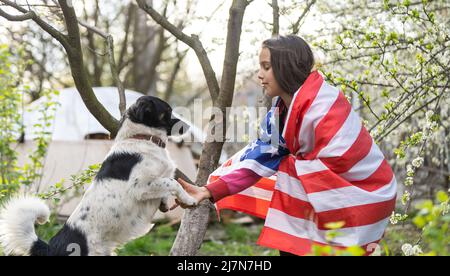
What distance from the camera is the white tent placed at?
8477 mm

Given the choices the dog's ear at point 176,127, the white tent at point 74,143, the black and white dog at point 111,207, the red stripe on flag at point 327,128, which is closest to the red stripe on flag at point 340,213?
the red stripe on flag at point 327,128

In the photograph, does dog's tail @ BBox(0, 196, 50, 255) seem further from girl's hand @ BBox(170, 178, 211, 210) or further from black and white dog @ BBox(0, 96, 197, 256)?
girl's hand @ BBox(170, 178, 211, 210)

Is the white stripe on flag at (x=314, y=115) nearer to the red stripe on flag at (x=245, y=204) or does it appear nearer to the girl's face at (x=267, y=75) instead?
the girl's face at (x=267, y=75)

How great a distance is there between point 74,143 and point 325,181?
651 centimetres

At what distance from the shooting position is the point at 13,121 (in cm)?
654

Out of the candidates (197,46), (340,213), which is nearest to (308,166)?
(340,213)

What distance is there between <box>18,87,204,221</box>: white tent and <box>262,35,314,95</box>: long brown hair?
5.48 meters

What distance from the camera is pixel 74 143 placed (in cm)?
866

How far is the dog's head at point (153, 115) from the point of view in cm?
335

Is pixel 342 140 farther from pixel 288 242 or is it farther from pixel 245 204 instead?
pixel 245 204

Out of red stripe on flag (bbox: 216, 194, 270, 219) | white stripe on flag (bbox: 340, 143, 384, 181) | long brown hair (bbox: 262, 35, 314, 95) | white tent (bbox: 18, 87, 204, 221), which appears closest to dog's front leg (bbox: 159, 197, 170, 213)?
red stripe on flag (bbox: 216, 194, 270, 219)
